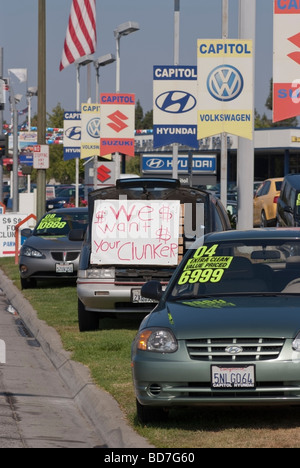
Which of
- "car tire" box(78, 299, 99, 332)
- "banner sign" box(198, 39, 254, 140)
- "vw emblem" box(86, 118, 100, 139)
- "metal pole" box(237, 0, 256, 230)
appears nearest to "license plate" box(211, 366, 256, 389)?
"car tire" box(78, 299, 99, 332)

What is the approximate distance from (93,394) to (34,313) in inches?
290

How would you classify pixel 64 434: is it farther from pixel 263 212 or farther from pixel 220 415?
pixel 263 212

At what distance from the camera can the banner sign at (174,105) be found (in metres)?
22.4

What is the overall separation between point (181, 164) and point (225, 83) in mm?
16221

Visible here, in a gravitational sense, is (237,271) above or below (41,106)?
below

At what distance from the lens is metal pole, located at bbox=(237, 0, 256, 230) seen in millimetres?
16812

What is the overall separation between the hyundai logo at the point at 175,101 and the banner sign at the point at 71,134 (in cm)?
2488

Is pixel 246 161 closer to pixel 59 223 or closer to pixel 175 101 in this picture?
A: pixel 175 101

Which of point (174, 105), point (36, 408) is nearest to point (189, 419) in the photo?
point (36, 408)

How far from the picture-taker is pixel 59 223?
23.2 m

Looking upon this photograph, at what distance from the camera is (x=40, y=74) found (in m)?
31.5

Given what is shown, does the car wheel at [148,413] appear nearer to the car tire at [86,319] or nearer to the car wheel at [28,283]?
the car tire at [86,319]

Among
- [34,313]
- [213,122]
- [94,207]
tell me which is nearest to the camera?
[94,207]
